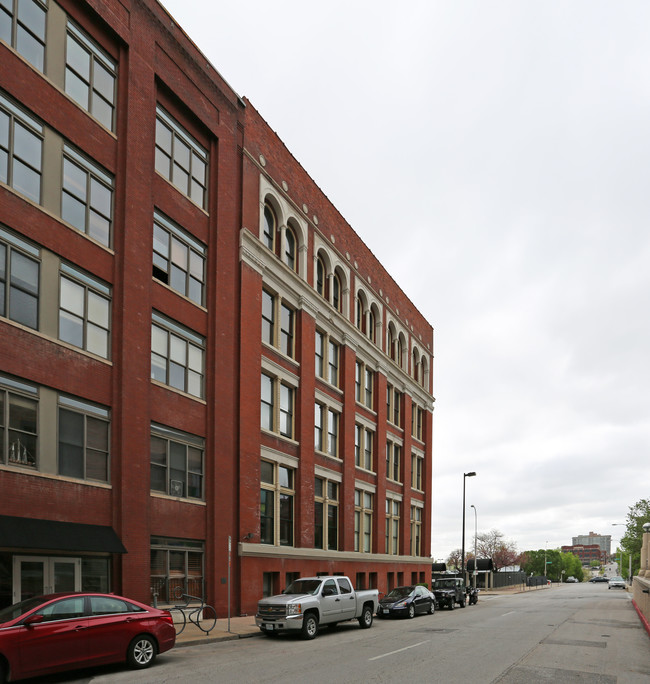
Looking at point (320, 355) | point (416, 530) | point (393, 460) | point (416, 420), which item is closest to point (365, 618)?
point (320, 355)

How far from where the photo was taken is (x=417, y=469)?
52.9 m

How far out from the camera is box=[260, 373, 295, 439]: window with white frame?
30859 mm

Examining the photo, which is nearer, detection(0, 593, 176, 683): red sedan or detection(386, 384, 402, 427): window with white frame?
detection(0, 593, 176, 683): red sedan

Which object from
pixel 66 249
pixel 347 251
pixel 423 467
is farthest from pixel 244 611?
pixel 423 467

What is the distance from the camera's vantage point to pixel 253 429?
28.7 metres

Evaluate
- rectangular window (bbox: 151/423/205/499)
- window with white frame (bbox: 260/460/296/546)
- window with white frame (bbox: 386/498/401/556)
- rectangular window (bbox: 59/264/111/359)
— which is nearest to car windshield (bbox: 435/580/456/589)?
window with white frame (bbox: 386/498/401/556)

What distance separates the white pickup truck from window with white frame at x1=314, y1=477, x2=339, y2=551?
9586mm

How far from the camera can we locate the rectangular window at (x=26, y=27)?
1938 cm

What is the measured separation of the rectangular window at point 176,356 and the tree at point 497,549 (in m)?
119

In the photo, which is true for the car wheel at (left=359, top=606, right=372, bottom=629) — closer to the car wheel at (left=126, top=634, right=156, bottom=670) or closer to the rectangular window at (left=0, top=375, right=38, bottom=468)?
the car wheel at (left=126, top=634, right=156, bottom=670)

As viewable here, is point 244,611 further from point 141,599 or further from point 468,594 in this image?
point 468,594

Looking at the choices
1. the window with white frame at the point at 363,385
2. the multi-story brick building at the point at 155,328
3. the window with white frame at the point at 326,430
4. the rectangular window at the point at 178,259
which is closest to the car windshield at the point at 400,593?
the multi-story brick building at the point at 155,328

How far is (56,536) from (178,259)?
10624 mm

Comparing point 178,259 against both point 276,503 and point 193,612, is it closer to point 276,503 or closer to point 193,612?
point 276,503
